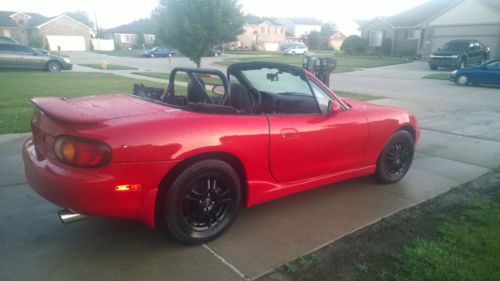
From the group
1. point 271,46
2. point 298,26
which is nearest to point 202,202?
point 271,46

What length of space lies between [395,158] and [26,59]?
19523 mm

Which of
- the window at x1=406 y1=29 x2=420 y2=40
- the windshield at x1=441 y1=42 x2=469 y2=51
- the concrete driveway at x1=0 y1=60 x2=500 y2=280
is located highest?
the window at x1=406 y1=29 x2=420 y2=40

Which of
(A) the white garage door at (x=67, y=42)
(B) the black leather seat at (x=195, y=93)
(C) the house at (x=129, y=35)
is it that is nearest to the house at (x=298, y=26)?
(C) the house at (x=129, y=35)

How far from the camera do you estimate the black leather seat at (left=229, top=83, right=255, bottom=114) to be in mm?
3285

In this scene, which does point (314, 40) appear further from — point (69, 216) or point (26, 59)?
point (69, 216)

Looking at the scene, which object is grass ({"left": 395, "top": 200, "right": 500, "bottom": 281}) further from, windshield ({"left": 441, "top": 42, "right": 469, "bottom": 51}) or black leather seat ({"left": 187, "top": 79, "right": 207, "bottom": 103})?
windshield ({"left": 441, "top": 42, "right": 469, "bottom": 51})

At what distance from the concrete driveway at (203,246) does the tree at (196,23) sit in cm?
921

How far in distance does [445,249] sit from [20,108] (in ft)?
28.8

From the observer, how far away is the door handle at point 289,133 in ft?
10.4

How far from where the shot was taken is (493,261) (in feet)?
8.89

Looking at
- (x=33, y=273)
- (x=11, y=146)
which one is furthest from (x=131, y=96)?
(x=11, y=146)

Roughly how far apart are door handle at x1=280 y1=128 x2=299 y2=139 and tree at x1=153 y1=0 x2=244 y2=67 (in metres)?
10.9

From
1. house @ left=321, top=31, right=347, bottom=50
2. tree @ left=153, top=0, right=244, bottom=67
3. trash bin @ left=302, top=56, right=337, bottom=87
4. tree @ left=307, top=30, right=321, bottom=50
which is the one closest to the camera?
trash bin @ left=302, top=56, right=337, bottom=87

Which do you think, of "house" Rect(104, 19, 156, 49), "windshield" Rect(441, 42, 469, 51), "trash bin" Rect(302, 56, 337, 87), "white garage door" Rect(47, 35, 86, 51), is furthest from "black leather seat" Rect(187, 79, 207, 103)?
"house" Rect(104, 19, 156, 49)
